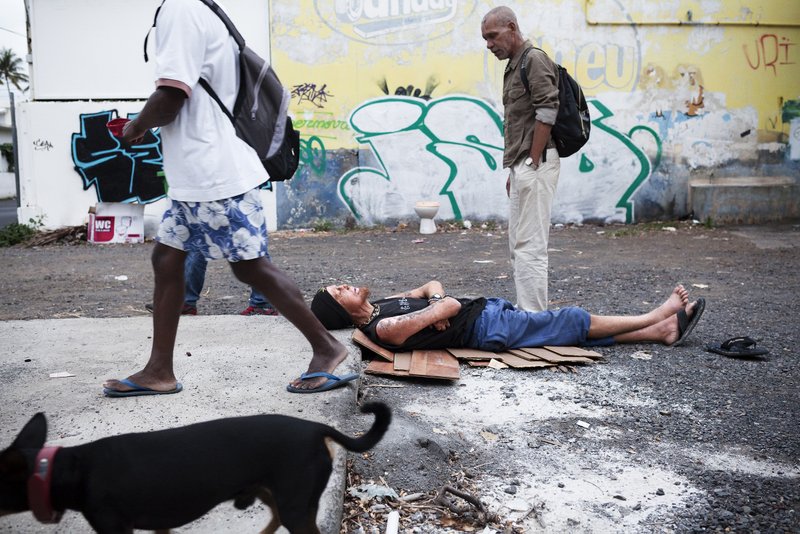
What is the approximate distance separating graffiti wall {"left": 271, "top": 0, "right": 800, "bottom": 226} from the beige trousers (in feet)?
21.4

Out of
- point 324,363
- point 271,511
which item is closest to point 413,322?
point 324,363

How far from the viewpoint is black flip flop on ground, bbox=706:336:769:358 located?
3.97 metres

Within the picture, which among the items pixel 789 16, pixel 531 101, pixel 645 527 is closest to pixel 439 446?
pixel 645 527

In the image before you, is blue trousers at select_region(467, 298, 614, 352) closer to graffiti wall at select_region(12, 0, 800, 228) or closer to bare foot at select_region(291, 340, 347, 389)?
bare foot at select_region(291, 340, 347, 389)

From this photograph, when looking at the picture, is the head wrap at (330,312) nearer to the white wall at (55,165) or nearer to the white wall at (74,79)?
the white wall at (55,165)

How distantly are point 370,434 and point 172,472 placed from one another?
1.68 feet

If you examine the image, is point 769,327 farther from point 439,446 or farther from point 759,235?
point 759,235

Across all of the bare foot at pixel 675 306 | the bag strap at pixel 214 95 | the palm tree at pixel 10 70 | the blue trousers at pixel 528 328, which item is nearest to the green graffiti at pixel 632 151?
the bare foot at pixel 675 306

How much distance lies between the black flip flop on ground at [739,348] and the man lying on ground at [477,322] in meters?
0.20

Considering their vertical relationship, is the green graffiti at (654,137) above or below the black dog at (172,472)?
above

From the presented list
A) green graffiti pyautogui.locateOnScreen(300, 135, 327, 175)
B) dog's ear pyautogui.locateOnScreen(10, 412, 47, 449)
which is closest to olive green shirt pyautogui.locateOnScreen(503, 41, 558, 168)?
dog's ear pyautogui.locateOnScreen(10, 412, 47, 449)

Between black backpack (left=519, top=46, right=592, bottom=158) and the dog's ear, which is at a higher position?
black backpack (left=519, top=46, right=592, bottom=158)

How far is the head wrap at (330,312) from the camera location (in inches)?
158

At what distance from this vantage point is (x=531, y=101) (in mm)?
4371
